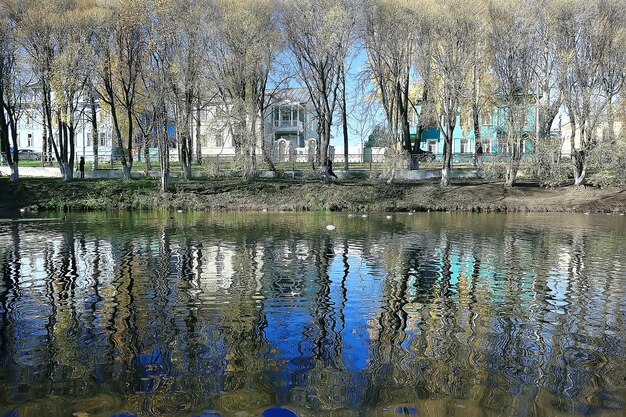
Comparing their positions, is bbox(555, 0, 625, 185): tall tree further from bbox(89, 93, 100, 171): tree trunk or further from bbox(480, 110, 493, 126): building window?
bbox(89, 93, 100, 171): tree trunk

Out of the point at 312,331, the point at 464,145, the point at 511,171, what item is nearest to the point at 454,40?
the point at 511,171

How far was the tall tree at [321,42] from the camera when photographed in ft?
127

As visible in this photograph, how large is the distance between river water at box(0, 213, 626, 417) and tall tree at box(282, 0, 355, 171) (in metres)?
24.5

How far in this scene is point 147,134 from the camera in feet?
144

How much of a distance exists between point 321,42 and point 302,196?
10.8 meters

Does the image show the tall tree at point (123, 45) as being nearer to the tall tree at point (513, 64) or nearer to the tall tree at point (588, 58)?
the tall tree at point (513, 64)

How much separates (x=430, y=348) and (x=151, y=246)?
12901 millimetres

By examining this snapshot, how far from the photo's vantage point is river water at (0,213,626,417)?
623 cm

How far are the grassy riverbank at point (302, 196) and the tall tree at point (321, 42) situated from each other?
5.10 metres

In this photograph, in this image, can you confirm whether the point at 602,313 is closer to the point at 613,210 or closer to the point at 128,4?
the point at 613,210

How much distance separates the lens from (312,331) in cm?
870

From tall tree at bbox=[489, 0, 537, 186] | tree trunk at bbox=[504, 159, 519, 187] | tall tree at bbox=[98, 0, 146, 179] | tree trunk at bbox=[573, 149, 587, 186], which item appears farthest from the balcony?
tree trunk at bbox=[573, 149, 587, 186]

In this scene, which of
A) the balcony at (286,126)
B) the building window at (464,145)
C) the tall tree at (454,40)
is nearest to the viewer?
the tall tree at (454,40)

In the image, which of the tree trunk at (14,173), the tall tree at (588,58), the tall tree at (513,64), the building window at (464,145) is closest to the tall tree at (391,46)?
the tall tree at (513,64)
